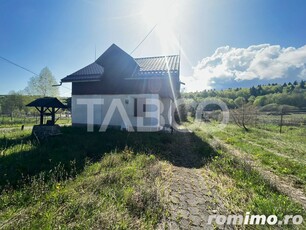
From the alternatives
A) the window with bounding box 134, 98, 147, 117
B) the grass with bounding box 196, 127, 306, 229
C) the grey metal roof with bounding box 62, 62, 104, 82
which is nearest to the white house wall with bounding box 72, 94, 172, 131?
the window with bounding box 134, 98, 147, 117

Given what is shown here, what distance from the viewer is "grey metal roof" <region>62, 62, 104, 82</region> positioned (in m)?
13.0

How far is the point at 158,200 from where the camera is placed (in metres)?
3.12

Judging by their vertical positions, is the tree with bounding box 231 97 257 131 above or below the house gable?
below

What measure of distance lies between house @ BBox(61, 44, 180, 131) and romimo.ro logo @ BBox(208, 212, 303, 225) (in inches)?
356

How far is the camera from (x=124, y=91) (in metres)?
12.4

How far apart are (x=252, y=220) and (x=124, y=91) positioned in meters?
11.1

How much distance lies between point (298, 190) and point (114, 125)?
36.1ft

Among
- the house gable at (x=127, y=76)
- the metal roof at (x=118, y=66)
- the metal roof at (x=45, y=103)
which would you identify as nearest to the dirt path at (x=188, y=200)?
the house gable at (x=127, y=76)

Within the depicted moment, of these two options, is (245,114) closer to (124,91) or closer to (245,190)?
(124,91)

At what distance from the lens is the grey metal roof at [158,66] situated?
37.8 ft

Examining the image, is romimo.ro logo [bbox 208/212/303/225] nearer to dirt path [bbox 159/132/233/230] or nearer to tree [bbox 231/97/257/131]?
dirt path [bbox 159/132/233/230]

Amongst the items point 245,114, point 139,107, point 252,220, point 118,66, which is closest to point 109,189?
point 252,220

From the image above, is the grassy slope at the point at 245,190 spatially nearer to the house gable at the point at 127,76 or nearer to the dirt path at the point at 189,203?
the dirt path at the point at 189,203

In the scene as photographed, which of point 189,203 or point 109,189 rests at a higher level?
point 109,189
